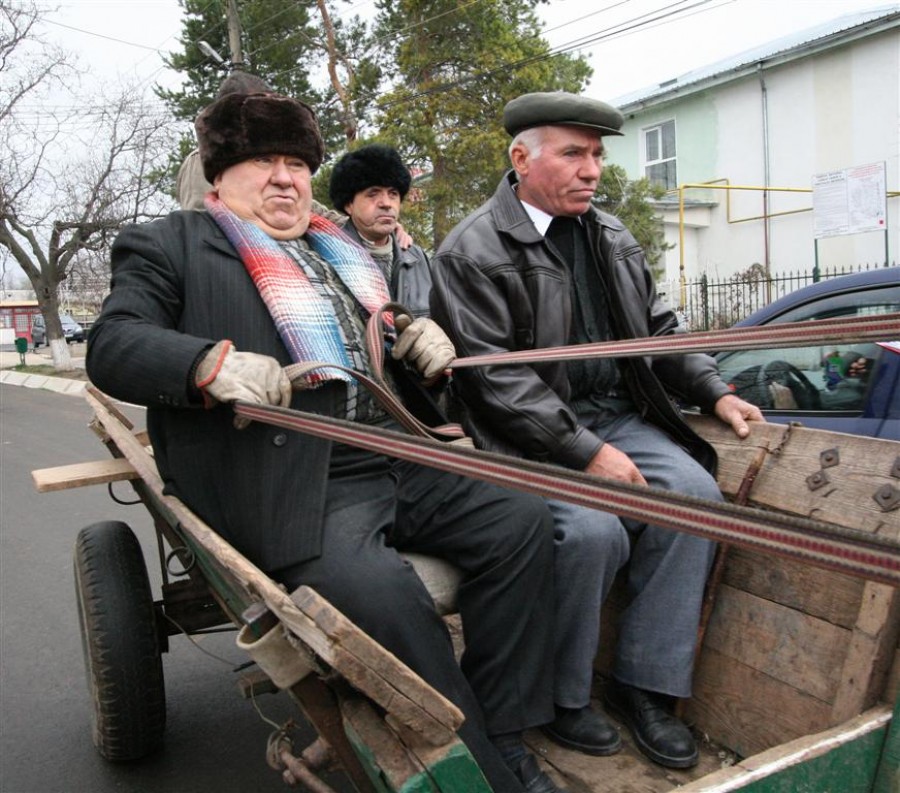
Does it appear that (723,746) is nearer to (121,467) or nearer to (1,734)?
(121,467)

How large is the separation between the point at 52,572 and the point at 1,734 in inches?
75.6

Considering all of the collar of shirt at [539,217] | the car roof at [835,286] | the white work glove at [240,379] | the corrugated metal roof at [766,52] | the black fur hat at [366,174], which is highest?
the corrugated metal roof at [766,52]

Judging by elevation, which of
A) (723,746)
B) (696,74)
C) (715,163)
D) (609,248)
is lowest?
(723,746)

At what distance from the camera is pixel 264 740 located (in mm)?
3047

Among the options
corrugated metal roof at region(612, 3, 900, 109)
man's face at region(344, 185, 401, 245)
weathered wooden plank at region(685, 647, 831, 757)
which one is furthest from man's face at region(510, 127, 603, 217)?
corrugated metal roof at region(612, 3, 900, 109)

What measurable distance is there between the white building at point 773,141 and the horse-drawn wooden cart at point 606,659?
11965mm

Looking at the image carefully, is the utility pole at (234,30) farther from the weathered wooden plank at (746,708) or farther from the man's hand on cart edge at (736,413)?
the weathered wooden plank at (746,708)

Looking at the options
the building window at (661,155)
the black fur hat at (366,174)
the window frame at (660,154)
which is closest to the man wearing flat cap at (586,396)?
the black fur hat at (366,174)

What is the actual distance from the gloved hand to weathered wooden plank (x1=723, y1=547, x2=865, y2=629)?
3.05 feet

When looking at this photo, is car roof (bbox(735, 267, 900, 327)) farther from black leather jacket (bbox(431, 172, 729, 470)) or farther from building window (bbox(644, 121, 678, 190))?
building window (bbox(644, 121, 678, 190))

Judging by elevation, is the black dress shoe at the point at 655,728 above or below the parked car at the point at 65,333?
below

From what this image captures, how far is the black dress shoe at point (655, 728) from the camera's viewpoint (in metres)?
1.98

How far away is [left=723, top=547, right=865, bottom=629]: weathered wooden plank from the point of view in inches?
74.0

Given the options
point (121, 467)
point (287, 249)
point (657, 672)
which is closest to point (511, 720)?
point (657, 672)
